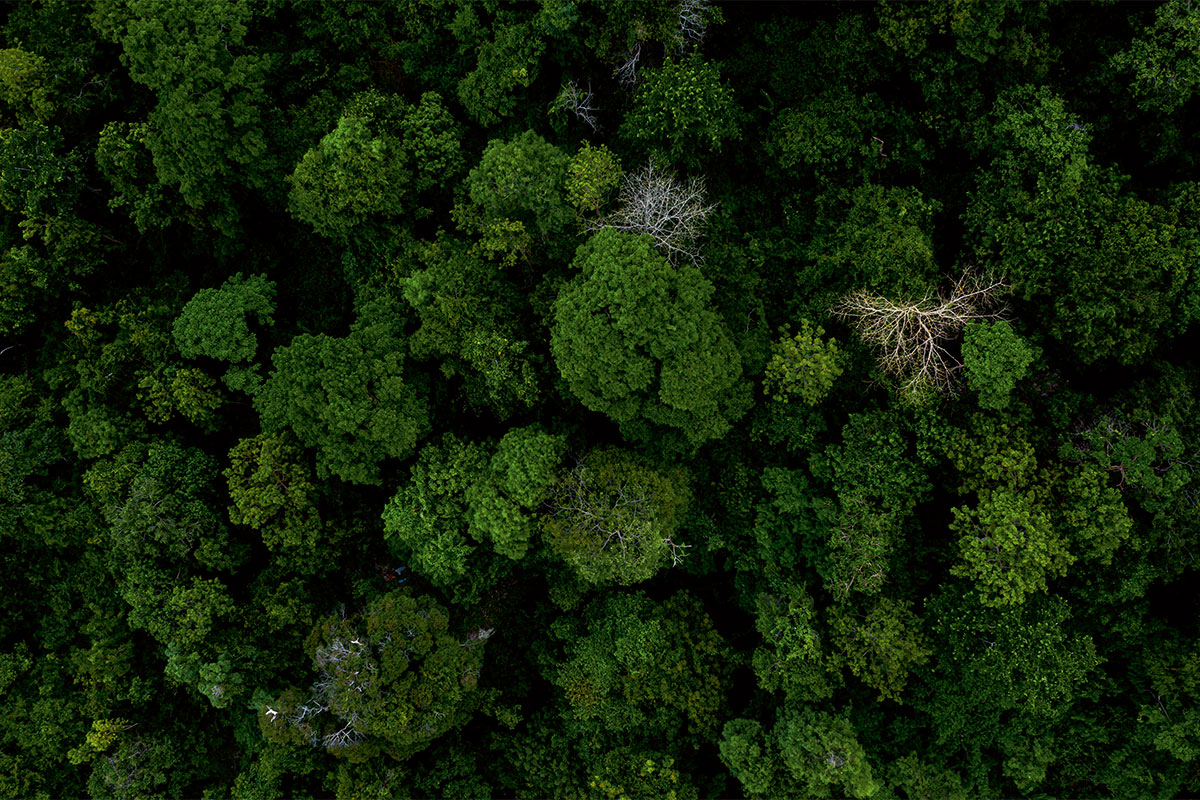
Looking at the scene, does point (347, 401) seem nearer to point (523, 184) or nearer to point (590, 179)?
point (523, 184)

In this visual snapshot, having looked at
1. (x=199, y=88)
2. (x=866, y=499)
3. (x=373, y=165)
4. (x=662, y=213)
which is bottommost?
(x=866, y=499)

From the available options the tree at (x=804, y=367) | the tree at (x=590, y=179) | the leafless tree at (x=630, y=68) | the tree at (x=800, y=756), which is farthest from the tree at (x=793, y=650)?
the leafless tree at (x=630, y=68)

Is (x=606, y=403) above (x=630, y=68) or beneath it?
beneath

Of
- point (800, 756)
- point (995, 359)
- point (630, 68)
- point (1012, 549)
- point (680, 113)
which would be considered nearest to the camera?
point (1012, 549)

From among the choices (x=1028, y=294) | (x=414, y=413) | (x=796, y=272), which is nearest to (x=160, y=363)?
(x=414, y=413)

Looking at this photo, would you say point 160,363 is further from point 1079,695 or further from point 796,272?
point 1079,695

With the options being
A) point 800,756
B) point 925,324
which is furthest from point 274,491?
point 925,324

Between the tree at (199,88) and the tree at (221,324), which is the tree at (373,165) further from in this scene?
the tree at (221,324)
